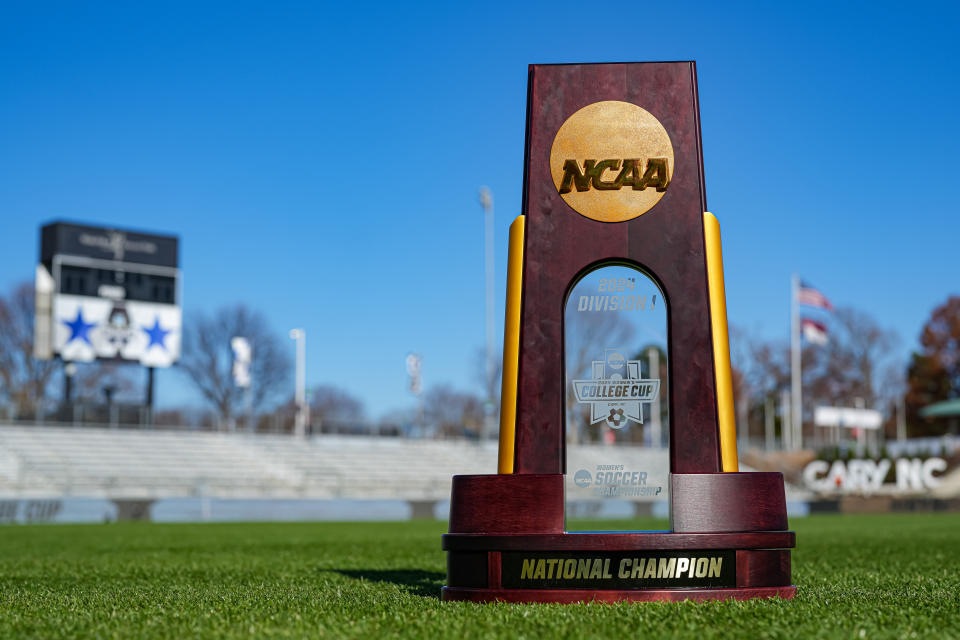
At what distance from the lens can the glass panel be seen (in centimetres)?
585

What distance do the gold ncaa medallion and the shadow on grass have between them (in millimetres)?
2449

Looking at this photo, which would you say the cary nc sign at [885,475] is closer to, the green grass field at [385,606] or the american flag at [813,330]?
the american flag at [813,330]

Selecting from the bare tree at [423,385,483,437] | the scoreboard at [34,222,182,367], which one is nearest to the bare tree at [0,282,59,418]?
the scoreboard at [34,222,182,367]

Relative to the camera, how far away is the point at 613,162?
19.5ft

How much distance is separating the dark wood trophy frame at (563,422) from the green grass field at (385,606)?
29 cm

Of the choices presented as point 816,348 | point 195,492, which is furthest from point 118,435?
→ point 816,348

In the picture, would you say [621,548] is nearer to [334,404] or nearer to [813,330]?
[813,330]

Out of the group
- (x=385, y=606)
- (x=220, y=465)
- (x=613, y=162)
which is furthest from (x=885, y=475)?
(x=385, y=606)

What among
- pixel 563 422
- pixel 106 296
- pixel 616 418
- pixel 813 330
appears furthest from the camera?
pixel 813 330

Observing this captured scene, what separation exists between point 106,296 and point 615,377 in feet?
125

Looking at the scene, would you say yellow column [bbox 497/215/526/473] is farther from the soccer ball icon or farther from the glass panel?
the soccer ball icon

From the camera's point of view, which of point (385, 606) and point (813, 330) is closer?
point (385, 606)

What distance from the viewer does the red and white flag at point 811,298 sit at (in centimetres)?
4291

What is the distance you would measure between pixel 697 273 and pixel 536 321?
0.95m
